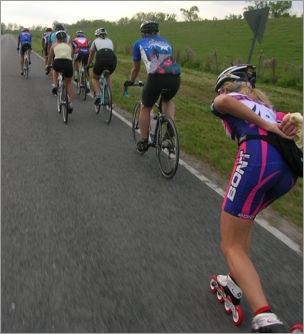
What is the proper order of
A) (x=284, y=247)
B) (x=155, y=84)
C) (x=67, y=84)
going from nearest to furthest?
(x=284, y=247) → (x=155, y=84) → (x=67, y=84)

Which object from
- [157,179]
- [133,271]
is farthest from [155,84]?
[133,271]

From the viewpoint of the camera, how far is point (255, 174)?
2.58 m

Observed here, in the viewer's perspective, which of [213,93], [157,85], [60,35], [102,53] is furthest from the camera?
[213,93]

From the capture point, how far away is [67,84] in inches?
342

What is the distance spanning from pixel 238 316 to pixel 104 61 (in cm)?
733

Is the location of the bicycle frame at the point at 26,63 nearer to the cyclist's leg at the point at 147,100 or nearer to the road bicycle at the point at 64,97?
the road bicycle at the point at 64,97

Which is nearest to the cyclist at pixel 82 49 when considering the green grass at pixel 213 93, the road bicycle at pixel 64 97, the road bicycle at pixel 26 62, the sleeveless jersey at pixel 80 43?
the sleeveless jersey at pixel 80 43

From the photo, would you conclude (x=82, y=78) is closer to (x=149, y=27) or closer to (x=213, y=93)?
(x=213, y=93)

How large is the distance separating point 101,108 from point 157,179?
491cm

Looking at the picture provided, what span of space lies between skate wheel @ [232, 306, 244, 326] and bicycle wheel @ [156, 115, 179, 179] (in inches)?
A: 118

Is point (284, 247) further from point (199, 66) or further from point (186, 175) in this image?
point (199, 66)

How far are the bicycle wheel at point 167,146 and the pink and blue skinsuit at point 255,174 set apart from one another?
285 cm

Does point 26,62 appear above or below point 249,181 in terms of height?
below

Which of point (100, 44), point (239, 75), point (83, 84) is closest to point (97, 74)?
point (100, 44)
